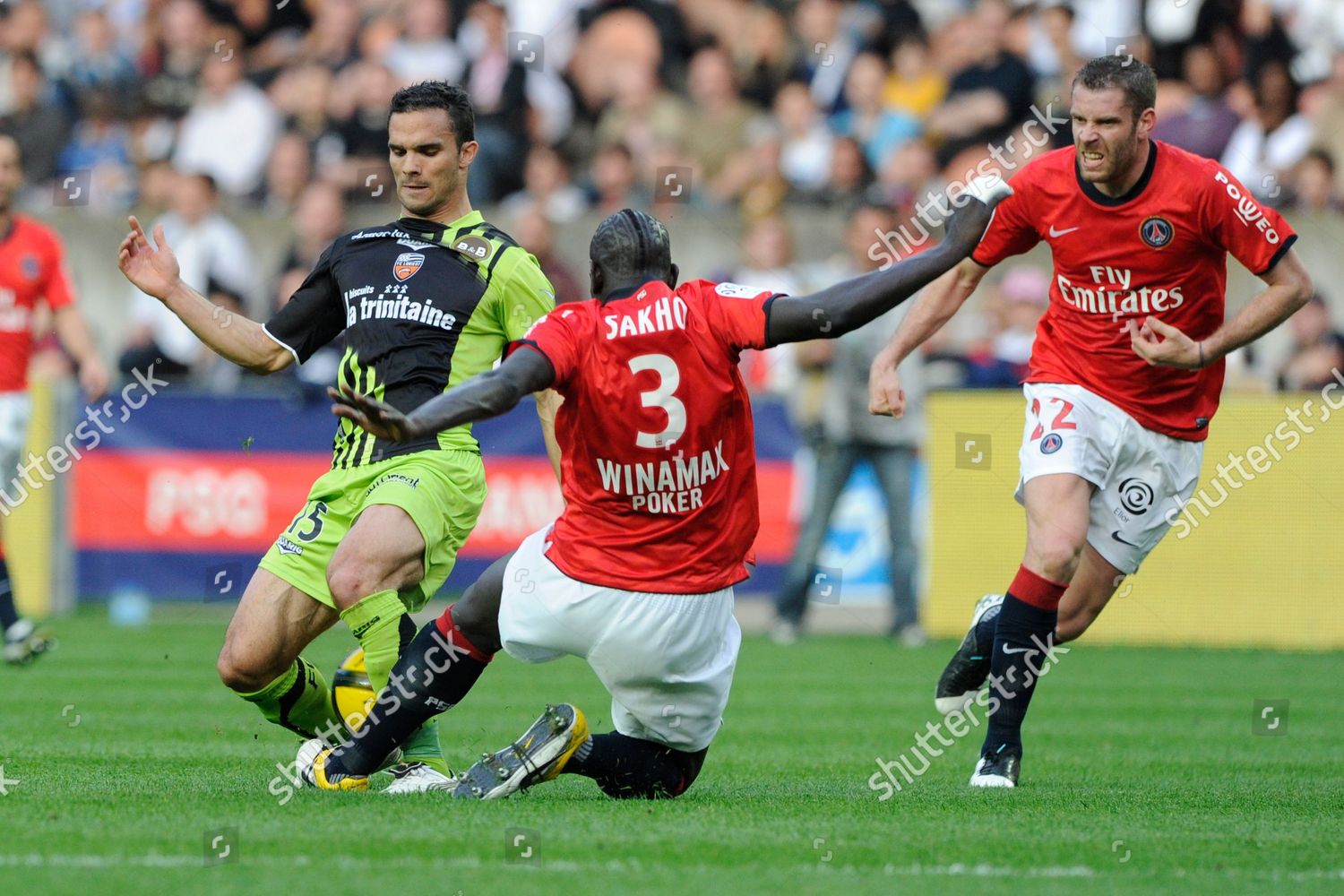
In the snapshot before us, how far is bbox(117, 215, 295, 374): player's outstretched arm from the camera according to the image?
6.64 m

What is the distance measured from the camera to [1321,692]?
1090cm

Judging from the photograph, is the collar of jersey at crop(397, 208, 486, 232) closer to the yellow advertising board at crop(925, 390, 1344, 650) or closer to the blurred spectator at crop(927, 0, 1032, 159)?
the yellow advertising board at crop(925, 390, 1344, 650)

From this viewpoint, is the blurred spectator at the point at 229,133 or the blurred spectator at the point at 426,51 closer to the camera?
the blurred spectator at the point at 426,51

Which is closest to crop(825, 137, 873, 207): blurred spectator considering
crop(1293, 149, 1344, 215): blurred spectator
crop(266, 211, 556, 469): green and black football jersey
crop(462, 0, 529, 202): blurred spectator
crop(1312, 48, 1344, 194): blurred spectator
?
crop(462, 0, 529, 202): blurred spectator

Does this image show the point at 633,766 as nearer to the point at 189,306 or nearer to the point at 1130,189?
the point at 189,306

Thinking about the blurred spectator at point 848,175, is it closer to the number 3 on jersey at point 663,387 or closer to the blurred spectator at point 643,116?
the blurred spectator at point 643,116

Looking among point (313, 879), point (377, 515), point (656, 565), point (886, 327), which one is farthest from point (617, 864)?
point (886, 327)

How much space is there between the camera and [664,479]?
5.93 m

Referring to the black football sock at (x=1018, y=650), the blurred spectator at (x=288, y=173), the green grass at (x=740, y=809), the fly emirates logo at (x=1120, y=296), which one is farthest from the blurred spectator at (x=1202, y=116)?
the black football sock at (x=1018, y=650)

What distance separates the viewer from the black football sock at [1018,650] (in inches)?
273

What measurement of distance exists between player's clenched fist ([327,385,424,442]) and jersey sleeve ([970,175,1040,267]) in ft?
9.49

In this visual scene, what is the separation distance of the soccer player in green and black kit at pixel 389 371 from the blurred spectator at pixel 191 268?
9.30m

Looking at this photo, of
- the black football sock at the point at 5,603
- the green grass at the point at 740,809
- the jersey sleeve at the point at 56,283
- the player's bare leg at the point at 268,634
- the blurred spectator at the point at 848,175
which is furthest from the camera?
the blurred spectator at the point at 848,175

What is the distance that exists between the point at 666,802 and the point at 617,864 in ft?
4.13
